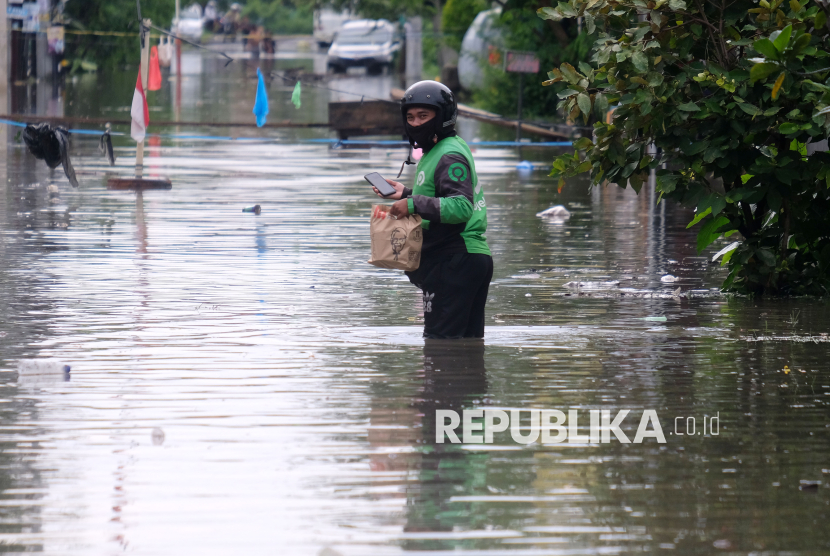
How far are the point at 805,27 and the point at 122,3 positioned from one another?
43926mm

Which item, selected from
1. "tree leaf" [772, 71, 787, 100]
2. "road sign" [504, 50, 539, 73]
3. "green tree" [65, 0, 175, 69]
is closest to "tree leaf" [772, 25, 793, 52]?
"tree leaf" [772, 71, 787, 100]

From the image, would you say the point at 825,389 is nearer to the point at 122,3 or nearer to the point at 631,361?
the point at 631,361

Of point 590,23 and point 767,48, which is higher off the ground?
point 590,23

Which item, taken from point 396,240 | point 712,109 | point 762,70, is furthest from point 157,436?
point 712,109

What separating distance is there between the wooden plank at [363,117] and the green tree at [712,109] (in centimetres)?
1699

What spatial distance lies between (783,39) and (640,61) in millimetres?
1033

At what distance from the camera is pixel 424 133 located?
694 cm

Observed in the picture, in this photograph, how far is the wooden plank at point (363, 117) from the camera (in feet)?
85.6

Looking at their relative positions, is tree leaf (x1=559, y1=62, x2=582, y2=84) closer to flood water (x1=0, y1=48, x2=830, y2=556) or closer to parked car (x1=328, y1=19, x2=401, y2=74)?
flood water (x1=0, y1=48, x2=830, y2=556)

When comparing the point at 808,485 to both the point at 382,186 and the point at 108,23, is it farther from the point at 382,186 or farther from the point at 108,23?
the point at 108,23

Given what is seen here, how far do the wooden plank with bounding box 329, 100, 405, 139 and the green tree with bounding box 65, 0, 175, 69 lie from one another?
24663mm

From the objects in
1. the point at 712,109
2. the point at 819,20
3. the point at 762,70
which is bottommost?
the point at 712,109

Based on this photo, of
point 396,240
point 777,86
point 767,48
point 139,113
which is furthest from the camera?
point 139,113

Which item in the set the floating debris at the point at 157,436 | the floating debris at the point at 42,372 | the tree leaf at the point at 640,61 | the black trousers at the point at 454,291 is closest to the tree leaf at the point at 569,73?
the tree leaf at the point at 640,61
